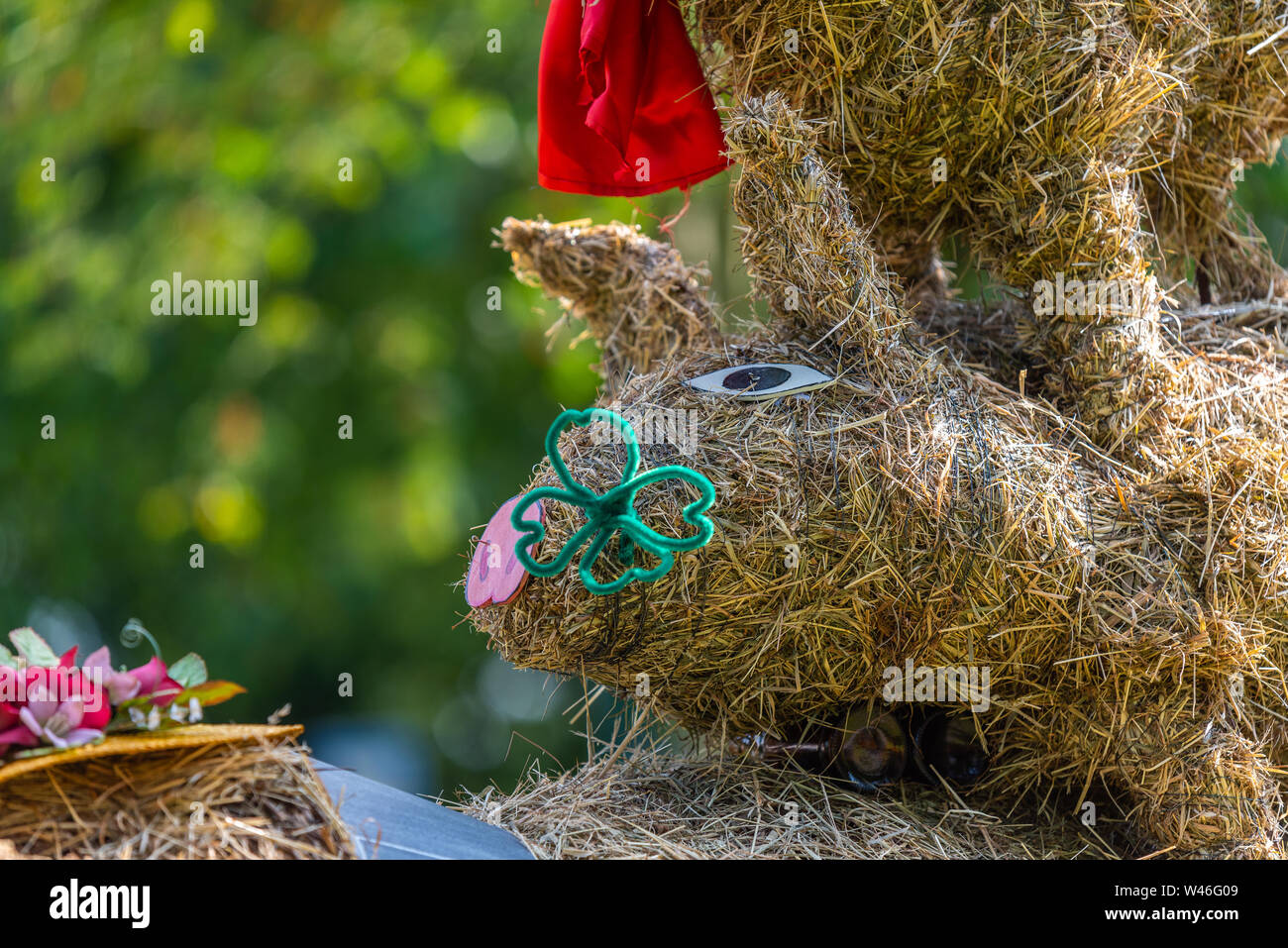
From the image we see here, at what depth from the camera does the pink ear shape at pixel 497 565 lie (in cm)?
176

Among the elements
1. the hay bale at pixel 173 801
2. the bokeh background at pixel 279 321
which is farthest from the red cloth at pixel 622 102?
the bokeh background at pixel 279 321

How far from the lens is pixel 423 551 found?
492 cm

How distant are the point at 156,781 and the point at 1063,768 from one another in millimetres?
1402

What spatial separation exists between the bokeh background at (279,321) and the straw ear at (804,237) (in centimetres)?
296

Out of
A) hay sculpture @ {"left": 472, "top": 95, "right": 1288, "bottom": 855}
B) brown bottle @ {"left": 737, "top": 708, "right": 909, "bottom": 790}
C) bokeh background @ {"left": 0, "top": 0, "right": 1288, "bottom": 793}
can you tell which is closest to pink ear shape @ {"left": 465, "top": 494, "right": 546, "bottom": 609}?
hay sculpture @ {"left": 472, "top": 95, "right": 1288, "bottom": 855}

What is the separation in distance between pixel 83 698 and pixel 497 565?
607 millimetres

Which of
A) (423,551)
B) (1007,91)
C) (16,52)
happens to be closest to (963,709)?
(1007,91)

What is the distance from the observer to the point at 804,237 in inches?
71.9

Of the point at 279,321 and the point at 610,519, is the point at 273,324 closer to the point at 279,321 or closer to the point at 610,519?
the point at 279,321

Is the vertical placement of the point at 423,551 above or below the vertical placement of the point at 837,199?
below

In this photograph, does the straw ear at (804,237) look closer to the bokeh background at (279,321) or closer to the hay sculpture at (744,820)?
the hay sculpture at (744,820)

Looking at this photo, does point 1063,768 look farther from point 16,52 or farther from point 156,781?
point 16,52
